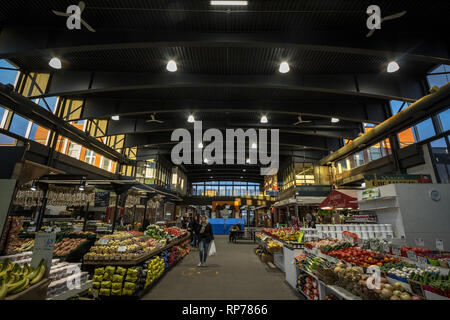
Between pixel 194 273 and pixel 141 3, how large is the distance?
756 centimetres

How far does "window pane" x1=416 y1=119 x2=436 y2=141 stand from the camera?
7711 mm

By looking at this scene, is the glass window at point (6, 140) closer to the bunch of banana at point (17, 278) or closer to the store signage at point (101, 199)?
the store signage at point (101, 199)

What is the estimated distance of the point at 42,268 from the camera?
205 cm

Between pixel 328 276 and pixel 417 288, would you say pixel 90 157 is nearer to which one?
pixel 328 276

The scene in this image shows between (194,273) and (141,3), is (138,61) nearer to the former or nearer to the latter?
(141,3)

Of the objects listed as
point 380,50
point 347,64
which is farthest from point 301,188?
point 380,50

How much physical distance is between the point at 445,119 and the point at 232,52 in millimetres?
7969

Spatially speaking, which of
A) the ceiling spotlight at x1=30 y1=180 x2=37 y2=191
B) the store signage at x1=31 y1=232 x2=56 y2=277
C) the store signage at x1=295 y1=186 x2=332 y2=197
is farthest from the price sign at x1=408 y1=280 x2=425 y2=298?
the store signage at x1=295 y1=186 x2=332 y2=197

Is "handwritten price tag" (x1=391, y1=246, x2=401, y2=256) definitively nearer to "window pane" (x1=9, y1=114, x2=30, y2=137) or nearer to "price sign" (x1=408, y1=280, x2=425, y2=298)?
"price sign" (x1=408, y1=280, x2=425, y2=298)

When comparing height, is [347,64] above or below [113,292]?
above

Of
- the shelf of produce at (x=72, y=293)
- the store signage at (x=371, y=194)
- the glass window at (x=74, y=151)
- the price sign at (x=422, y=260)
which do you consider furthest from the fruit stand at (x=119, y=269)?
the glass window at (x=74, y=151)

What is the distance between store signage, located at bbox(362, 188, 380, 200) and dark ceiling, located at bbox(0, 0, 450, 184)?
140 inches
